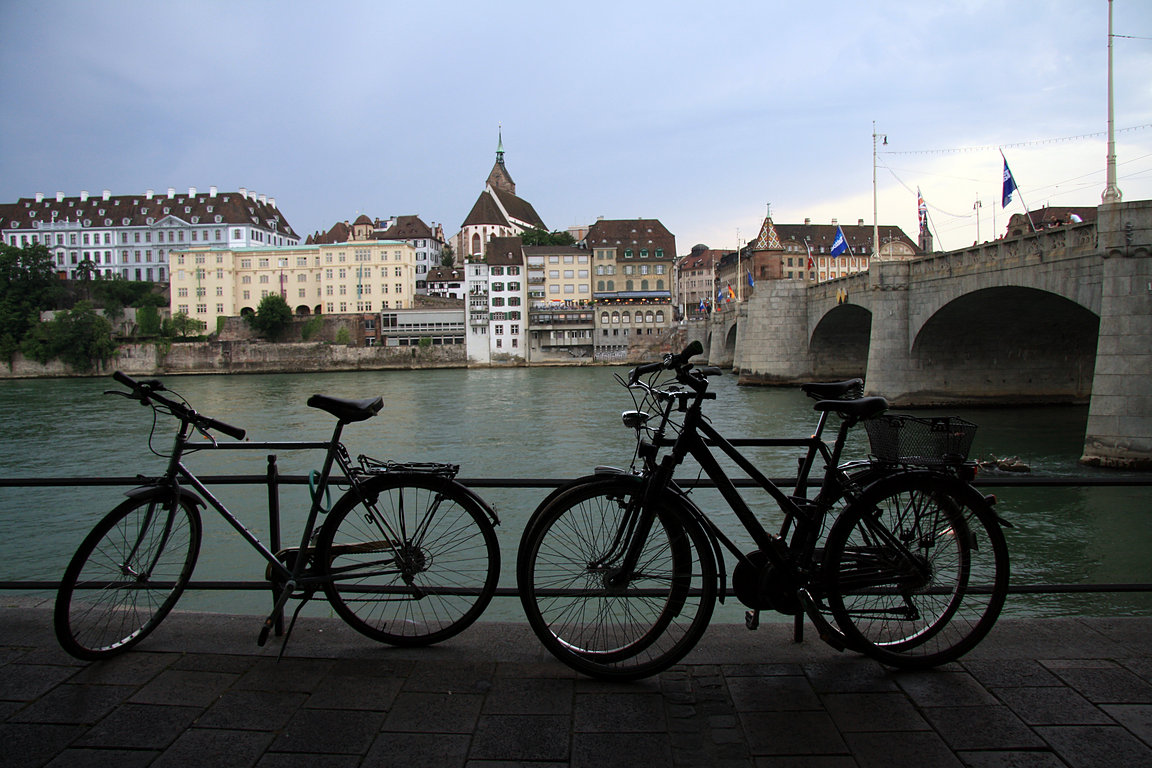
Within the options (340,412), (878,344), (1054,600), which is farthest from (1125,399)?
(340,412)

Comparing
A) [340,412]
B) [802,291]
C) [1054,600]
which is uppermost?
[802,291]

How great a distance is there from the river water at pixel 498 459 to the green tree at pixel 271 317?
42868 millimetres

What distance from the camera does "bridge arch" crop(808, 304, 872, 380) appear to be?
4088cm

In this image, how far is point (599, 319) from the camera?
8706 centimetres

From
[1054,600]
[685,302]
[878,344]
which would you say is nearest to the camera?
[1054,600]

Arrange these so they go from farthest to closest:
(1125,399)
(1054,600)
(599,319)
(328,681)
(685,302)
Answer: (685,302)
(599,319)
(1125,399)
(1054,600)
(328,681)

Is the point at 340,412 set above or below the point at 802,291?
below

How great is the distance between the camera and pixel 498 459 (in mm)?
21047

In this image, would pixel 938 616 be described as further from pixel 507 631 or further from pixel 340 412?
pixel 340 412

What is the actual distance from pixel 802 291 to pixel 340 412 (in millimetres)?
43177

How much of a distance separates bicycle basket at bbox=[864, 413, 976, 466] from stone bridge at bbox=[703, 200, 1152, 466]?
15943mm

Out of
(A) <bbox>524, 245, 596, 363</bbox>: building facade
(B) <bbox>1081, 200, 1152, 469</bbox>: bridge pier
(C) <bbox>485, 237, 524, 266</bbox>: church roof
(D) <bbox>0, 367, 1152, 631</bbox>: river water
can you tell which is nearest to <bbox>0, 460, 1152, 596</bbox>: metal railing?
(D) <bbox>0, 367, 1152, 631</bbox>: river water

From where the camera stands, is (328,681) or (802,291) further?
(802,291)

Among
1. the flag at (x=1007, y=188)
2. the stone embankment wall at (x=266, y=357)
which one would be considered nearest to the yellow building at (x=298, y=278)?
the stone embankment wall at (x=266, y=357)
